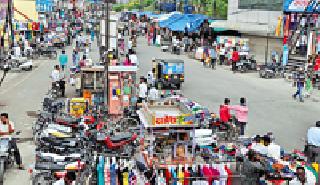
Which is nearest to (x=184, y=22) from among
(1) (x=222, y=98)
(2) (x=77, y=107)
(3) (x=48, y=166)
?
(1) (x=222, y=98)

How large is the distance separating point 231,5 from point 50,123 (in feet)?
103

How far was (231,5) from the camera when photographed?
1673 inches

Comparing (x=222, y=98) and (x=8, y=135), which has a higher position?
(x=8, y=135)

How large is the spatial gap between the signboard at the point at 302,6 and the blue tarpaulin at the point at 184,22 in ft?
38.9

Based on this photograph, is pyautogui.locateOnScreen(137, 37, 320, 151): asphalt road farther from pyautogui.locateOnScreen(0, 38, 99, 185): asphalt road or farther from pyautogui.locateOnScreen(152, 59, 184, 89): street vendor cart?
pyautogui.locateOnScreen(0, 38, 99, 185): asphalt road

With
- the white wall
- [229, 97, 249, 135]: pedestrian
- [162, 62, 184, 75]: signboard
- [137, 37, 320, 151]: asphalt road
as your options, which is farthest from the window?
[229, 97, 249, 135]: pedestrian

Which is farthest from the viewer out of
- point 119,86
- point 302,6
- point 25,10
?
point 25,10

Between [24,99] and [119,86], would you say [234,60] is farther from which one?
[24,99]

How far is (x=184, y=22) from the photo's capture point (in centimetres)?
4278

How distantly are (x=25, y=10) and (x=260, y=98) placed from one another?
30.6m

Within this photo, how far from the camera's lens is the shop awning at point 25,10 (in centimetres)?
4453

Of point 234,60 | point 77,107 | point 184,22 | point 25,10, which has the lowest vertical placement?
point 77,107

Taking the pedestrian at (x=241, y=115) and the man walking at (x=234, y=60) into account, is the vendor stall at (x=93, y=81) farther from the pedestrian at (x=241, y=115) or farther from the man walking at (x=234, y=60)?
the man walking at (x=234, y=60)

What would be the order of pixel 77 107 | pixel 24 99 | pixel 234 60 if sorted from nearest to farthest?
pixel 77 107, pixel 24 99, pixel 234 60
